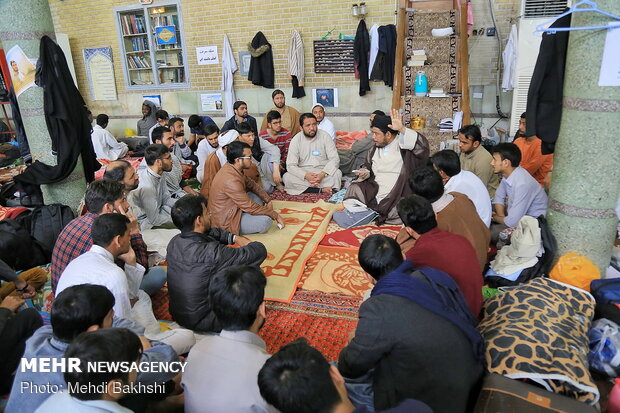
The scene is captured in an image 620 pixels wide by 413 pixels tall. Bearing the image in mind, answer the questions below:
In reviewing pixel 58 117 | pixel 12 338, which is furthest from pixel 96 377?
pixel 58 117

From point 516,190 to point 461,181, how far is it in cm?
48

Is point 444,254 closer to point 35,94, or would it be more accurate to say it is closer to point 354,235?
point 354,235

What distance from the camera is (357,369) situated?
1.88 meters

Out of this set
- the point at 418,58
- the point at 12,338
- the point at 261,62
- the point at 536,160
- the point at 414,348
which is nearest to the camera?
the point at 414,348

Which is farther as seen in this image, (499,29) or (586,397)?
(499,29)

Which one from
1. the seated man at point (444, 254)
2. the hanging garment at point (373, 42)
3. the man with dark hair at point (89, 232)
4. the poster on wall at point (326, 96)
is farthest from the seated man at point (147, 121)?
the seated man at point (444, 254)

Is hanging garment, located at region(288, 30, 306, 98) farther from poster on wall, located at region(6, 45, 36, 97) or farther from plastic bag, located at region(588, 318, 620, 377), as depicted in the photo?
plastic bag, located at region(588, 318, 620, 377)

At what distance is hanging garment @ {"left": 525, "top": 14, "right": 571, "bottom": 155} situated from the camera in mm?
2841

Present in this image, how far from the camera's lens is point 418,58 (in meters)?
5.83

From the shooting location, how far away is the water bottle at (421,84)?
5773 mm

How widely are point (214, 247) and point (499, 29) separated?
580 cm

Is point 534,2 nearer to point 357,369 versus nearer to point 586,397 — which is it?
point 586,397

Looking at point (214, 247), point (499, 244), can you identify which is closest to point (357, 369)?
point (214, 247)

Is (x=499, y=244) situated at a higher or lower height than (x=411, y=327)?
lower
